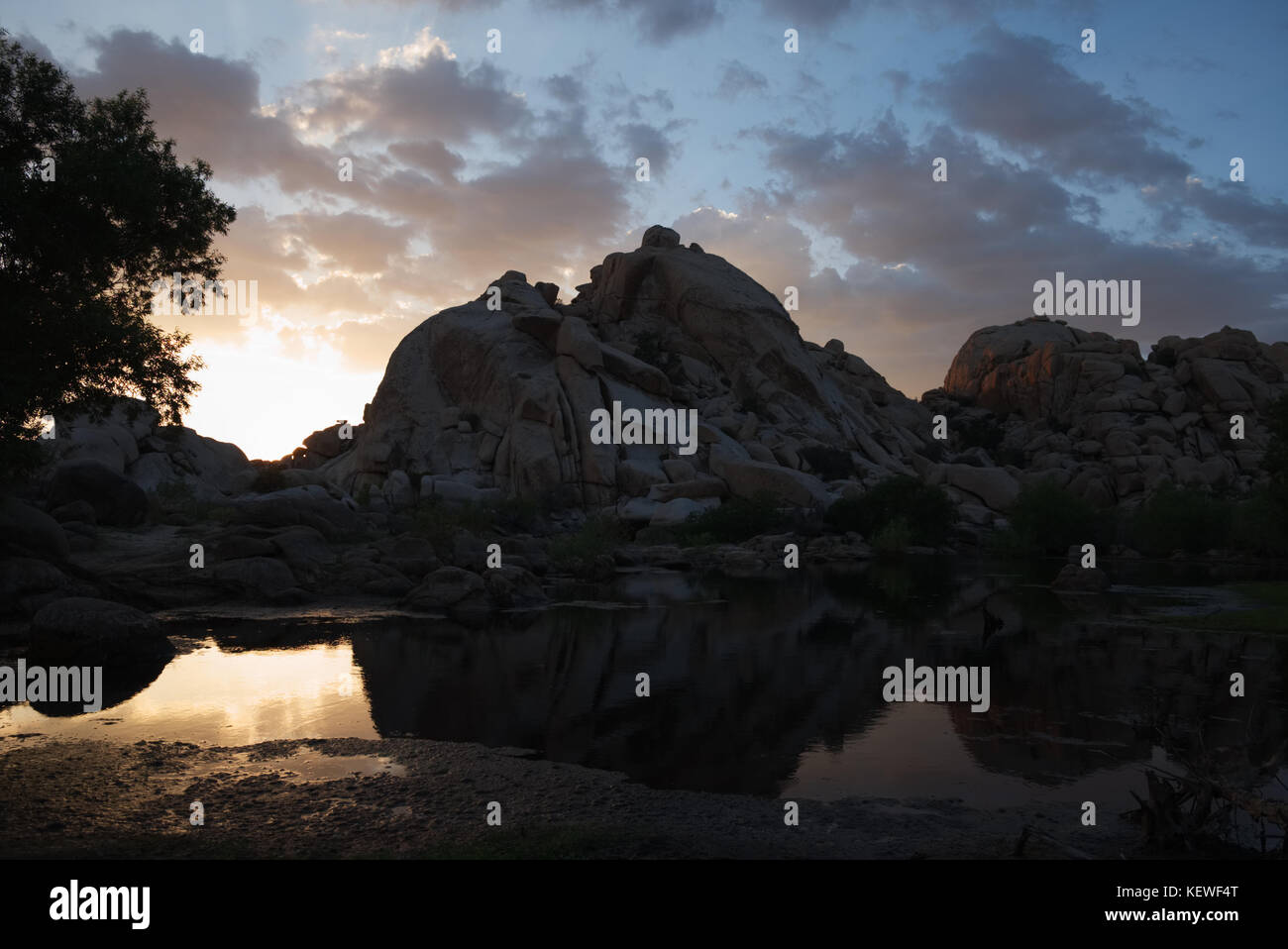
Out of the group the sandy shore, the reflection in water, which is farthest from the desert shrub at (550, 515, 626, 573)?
the sandy shore

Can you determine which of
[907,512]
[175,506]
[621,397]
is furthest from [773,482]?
[175,506]

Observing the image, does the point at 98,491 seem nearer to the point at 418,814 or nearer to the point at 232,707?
the point at 232,707

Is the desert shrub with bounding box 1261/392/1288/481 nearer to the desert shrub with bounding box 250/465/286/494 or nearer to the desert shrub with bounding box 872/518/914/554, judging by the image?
the desert shrub with bounding box 872/518/914/554

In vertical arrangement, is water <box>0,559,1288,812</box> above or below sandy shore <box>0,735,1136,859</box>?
below

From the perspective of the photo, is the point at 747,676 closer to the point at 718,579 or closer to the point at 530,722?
the point at 530,722

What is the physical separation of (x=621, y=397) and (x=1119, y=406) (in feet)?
194

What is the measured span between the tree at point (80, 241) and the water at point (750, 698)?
5392 mm

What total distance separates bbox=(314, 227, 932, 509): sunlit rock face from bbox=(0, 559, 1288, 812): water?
42.3 meters

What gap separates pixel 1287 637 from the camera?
23.9m

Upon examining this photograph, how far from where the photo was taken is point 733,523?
60719 mm

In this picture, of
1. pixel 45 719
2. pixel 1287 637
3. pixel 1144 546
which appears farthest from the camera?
pixel 1144 546

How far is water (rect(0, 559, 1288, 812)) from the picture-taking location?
39.7ft
